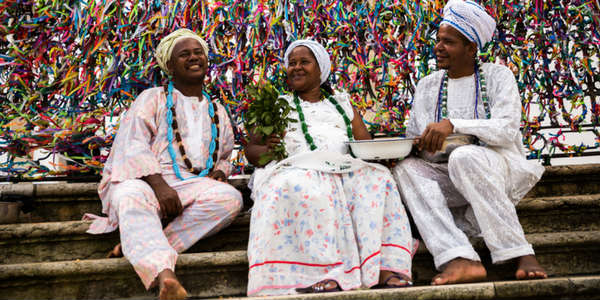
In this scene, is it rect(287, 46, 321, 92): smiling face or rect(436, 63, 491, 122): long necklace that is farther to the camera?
rect(287, 46, 321, 92): smiling face

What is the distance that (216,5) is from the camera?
3.96m

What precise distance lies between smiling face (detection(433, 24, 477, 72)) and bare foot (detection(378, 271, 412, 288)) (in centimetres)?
152

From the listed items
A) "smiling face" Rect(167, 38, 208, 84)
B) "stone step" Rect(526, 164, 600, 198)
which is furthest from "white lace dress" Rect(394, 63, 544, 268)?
"smiling face" Rect(167, 38, 208, 84)

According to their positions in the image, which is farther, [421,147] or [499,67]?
[499,67]

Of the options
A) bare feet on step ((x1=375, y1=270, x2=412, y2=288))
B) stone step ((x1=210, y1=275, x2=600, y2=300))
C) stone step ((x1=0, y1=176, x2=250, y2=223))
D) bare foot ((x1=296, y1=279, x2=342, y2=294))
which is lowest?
bare feet on step ((x1=375, y1=270, x2=412, y2=288))

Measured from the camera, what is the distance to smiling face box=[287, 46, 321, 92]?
11.7 feet

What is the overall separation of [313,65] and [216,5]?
98 cm

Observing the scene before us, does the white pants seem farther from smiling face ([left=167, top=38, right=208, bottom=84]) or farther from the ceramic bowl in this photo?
smiling face ([left=167, top=38, right=208, bottom=84])

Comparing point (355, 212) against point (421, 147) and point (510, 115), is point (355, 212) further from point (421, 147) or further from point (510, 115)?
point (510, 115)

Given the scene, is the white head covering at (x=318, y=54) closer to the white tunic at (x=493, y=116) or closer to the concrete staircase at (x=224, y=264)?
the white tunic at (x=493, y=116)

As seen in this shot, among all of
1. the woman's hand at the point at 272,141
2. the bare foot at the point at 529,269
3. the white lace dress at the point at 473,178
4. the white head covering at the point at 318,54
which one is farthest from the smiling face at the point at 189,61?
the bare foot at the point at 529,269

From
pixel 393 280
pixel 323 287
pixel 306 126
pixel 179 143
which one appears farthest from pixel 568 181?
pixel 179 143

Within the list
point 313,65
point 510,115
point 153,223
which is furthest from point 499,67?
point 153,223

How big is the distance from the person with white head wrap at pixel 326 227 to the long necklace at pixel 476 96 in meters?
0.72
